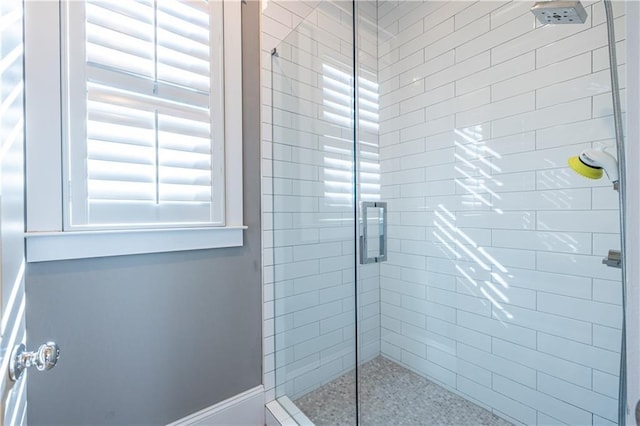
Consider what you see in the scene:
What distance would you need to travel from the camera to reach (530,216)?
1.44 m

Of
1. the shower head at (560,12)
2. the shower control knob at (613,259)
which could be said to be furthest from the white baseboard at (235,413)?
the shower head at (560,12)

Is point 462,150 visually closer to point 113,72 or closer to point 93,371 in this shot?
point 113,72

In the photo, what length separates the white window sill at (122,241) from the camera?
98 centimetres

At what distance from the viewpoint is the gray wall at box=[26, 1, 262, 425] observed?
1018 mm

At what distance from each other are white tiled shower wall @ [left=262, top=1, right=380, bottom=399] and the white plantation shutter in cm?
32

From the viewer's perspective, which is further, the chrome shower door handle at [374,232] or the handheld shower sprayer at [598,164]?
the chrome shower door handle at [374,232]

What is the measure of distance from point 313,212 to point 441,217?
78 cm

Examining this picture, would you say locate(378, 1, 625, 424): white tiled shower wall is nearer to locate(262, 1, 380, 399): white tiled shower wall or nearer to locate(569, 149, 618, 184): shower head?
locate(569, 149, 618, 184): shower head

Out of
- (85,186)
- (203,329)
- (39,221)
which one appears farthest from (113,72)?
(203,329)

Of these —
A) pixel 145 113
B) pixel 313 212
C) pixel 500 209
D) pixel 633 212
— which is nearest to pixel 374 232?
pixel 313 212

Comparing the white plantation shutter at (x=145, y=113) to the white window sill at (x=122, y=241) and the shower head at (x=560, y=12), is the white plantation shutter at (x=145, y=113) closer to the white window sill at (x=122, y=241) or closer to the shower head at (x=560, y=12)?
the white window sill at (x=122, y=241)

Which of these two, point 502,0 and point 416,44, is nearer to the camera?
point 502,0

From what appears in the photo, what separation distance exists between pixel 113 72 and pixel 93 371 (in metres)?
1.11

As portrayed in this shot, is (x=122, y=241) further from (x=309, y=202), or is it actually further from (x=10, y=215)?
(x=309, y=202)
